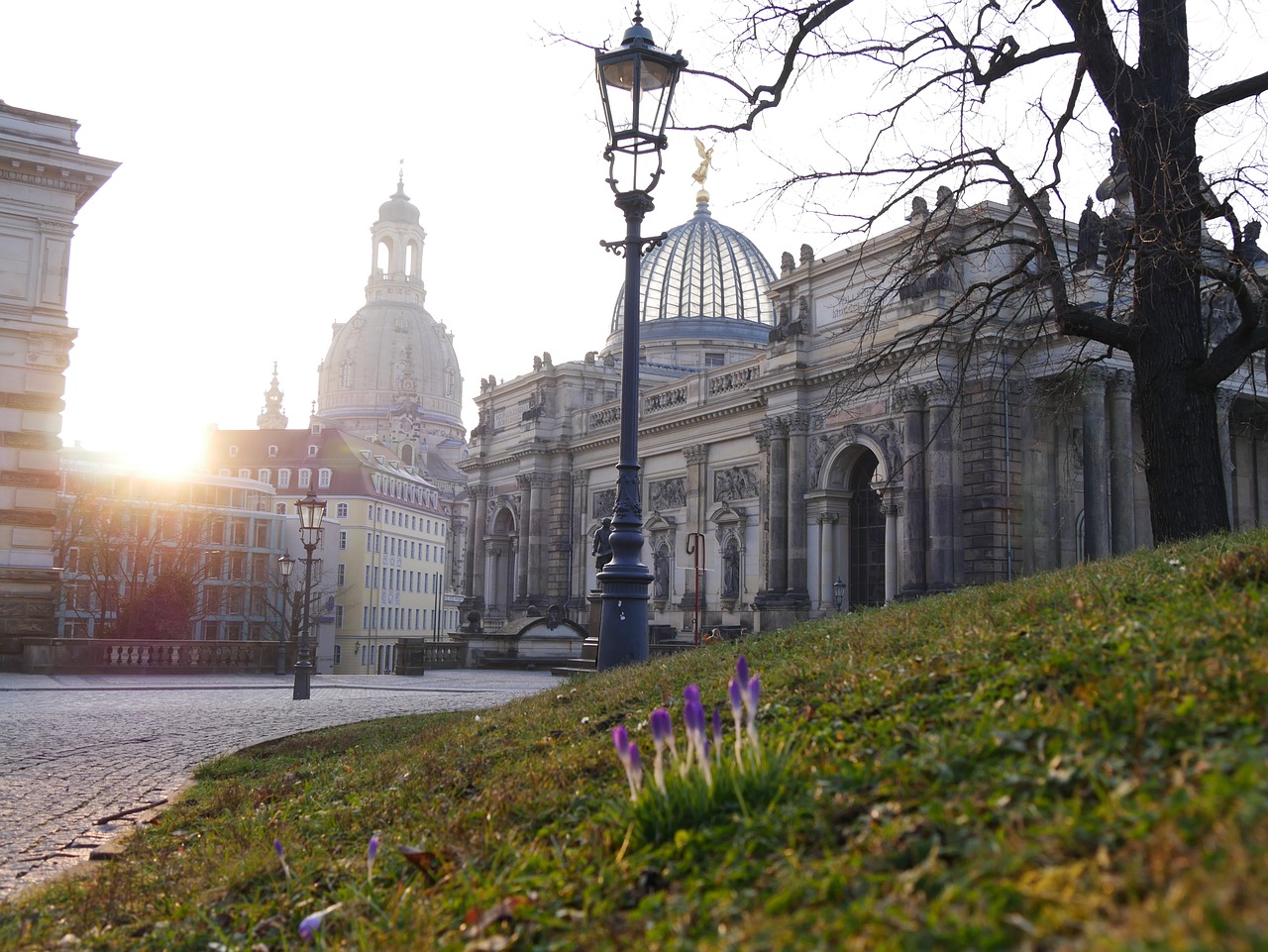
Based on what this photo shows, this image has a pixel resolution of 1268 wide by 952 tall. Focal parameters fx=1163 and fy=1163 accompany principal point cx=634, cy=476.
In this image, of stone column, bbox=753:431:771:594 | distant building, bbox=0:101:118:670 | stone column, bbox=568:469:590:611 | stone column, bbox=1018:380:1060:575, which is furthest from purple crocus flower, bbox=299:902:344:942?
stone column, bbox=568:469:590:611

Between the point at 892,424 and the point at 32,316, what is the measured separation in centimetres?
2446

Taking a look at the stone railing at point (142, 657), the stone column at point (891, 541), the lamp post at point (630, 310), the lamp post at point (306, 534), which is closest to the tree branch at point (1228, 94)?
the lamp post at point (630, 310)

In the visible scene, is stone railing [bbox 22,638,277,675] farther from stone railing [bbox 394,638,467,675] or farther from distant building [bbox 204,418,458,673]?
distant building [bbox 204,418,458,673]

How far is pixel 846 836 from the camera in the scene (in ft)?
11.9

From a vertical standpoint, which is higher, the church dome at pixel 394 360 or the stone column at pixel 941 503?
the church dome at pixel 394 360

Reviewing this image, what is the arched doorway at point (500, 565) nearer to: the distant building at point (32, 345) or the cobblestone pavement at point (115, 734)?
the cobblestone pavement at point (115, 734)

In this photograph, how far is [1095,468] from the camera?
3253 centimetres

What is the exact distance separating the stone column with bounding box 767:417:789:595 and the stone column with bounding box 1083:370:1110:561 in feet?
36.1

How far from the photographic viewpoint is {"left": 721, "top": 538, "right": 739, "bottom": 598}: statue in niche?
44.5m

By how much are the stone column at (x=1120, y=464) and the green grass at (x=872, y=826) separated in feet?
92.3

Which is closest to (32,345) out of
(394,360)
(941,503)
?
(941,503)

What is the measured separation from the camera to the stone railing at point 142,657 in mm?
24281

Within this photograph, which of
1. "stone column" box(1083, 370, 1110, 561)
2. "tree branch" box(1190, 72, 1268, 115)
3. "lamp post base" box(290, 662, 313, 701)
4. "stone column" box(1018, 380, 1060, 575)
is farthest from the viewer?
"stone column" box(1018, 380, 1060, 575)

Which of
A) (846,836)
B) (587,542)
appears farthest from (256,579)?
(846,836)
